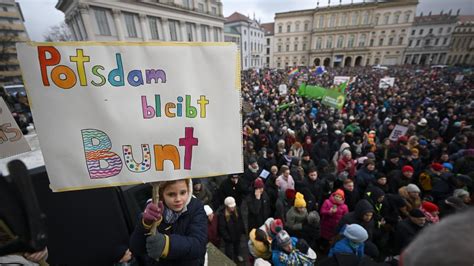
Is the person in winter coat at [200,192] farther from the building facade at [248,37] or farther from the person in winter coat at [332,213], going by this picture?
the building facade at [248,37]

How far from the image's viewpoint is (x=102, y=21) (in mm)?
24344

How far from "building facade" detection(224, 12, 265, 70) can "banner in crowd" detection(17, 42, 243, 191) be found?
4685 cm

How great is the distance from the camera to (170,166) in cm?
130

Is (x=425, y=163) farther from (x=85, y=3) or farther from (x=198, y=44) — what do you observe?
(x=85, y=3)

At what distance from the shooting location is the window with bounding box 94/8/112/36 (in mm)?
23714

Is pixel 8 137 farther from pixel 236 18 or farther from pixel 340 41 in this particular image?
pixel 340 41

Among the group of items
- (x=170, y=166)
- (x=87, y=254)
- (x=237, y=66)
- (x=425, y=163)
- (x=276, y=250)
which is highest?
(x=237, y=66)

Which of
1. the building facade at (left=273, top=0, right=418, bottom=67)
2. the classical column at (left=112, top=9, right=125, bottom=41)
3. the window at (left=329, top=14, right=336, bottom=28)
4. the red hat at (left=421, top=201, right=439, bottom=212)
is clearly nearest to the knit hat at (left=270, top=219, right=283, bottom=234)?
the red hat at (left=421, top=201, right=439, bottom=212)

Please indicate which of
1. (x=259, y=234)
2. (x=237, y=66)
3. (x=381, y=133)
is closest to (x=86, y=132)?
(x=237, y=66)

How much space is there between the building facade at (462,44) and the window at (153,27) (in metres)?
75.9

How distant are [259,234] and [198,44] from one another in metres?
2.32

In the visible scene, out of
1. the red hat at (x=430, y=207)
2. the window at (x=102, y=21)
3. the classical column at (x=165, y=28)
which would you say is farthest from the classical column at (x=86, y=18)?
the red hat at (x=430, y=207)

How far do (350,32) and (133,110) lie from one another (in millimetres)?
66887

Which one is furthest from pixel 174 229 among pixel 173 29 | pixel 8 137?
pixel 173 29
